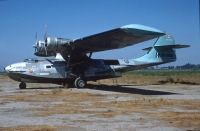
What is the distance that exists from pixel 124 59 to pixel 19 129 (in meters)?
21.2

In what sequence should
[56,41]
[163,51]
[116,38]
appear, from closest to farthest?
[116,38] → [56,41] → [163,51]

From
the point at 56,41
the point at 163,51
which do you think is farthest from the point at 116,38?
the point at 163,51

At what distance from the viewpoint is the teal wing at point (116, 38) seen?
18.4 m

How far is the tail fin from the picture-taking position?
31.5 meters

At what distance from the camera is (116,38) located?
21891 millimetres

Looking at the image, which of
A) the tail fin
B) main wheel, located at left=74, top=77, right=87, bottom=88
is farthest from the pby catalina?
the tail fin

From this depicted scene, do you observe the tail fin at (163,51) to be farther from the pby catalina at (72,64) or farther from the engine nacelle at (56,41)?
the engine nacelle at (56,41)

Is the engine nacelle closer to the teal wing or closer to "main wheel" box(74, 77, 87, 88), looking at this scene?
the teal wing

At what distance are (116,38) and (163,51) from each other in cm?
1098

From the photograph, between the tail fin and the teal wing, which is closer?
the teal wing

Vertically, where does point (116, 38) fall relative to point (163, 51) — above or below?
above

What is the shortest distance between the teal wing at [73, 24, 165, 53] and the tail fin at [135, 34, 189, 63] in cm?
A: 660

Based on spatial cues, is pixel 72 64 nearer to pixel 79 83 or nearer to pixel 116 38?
pixel 79 83

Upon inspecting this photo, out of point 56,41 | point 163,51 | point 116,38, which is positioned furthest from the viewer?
point 163,51
